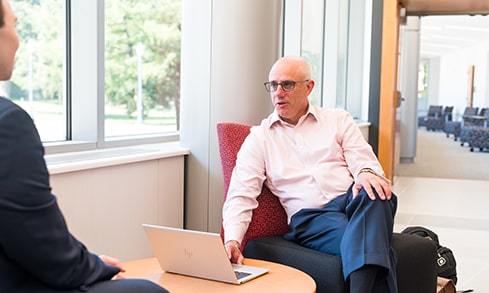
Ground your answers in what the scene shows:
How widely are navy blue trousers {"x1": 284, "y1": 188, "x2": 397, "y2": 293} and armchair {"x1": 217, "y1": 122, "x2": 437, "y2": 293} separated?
0.25 ft

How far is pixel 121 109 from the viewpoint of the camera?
3984 mm

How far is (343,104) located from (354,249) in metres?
5.91

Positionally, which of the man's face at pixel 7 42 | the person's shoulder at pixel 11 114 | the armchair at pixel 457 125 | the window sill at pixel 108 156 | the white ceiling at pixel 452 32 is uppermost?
the white ceiling at pixel 452 32

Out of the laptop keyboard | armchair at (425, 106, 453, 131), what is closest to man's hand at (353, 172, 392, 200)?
the laptop keyboard

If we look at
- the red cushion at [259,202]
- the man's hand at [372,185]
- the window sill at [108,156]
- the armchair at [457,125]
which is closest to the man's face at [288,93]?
the red cushion at [259,202]

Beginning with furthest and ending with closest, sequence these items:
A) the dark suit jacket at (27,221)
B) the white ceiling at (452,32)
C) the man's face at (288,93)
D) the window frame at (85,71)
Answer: the white ceiling at (452,32) < the window frame at (85,71) < the man's face at (288,93) < the dark suit jacket at (27,221)

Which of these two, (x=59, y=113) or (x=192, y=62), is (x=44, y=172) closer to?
(x=59, y=113)

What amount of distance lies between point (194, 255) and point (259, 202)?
0.90 m

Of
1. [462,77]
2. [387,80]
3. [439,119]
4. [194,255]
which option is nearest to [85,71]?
[194,255]

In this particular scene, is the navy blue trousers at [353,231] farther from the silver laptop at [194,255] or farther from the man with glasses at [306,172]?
the silver laptop at [194,255]

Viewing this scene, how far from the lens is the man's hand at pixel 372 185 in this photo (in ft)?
8.96

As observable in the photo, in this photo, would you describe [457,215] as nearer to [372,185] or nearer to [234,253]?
[372,185]

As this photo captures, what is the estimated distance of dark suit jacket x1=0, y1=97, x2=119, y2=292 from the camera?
1.15 metres

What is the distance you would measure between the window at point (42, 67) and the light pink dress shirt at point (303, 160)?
0.98m
